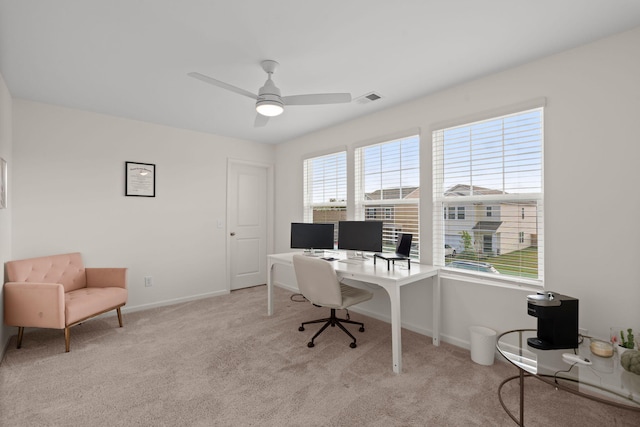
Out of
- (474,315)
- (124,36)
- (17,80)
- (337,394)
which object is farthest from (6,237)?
(474,315)

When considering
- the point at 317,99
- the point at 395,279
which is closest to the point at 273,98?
the point at 317,99

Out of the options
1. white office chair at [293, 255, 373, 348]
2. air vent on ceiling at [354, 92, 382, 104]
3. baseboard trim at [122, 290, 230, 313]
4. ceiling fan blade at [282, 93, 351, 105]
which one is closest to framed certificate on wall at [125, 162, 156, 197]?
baseboard trim at [122, 290, 230, 313]

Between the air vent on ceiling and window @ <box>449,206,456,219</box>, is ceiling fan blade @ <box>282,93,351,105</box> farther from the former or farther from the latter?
window @ <box>449,206,456,219</box>

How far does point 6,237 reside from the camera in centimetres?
288

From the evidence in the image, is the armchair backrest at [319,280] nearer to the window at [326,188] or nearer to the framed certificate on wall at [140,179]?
the window at [326,188]

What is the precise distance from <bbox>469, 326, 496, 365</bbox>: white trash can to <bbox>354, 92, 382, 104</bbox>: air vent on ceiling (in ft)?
7.93

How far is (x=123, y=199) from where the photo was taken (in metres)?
3.81

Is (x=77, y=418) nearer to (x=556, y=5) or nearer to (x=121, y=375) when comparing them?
(x=121, y=375)

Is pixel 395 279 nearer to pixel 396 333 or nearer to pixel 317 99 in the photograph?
pixel 396 333

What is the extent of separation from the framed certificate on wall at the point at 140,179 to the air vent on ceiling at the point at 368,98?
285 cm

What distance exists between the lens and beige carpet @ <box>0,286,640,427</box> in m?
1.85

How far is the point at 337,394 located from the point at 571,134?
2.57m

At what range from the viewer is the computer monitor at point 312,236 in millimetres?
3861

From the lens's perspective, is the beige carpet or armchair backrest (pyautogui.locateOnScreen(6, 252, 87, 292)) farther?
armchair backrest (pyautogui.locateOnScreen(6, 252, 87, 292))
